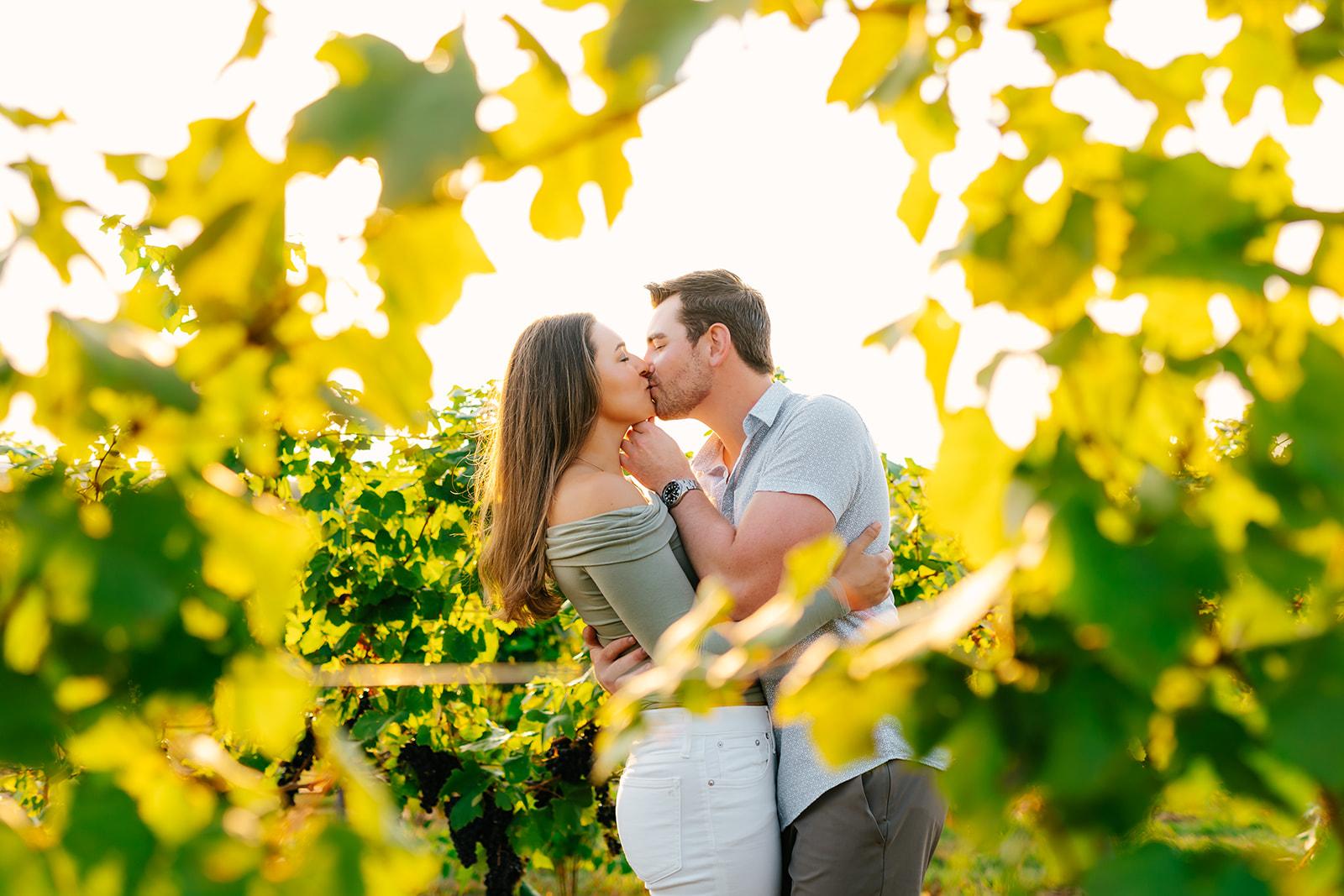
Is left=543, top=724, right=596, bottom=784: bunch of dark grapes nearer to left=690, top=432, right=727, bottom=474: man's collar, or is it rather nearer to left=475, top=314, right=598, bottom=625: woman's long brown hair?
left=690, top=432, right=727, bottom=474: man's collar

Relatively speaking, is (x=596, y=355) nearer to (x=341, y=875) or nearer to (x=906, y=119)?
(x=906, y=119)

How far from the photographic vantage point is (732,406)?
314 centimetres

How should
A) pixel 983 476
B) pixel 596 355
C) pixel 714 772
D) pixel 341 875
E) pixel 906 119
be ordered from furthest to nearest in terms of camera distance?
pixel 596 355 → pixel 714 772 → pixel 906 119 → pixel 983 476 → pixel 341 875

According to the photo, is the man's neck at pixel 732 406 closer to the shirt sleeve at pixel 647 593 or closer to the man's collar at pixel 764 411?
the man's collar at pixel 764 411

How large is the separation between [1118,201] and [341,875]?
496mm

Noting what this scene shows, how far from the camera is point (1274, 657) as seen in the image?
55 centimetres

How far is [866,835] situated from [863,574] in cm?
59

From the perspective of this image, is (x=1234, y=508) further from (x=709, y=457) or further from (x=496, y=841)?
(x=496, y=841)

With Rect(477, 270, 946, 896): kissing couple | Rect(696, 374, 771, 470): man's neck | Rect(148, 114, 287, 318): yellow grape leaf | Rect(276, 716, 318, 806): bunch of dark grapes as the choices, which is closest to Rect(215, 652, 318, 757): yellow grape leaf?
Rect(148, 114, 287, 318): yellow grape leaf

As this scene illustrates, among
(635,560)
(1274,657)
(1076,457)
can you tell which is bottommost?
(635,560)

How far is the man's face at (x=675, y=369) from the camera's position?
3.13m

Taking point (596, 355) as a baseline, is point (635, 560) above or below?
below

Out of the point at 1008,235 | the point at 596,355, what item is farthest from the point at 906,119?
the point at 596,355

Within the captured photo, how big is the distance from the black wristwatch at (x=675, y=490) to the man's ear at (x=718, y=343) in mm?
441
